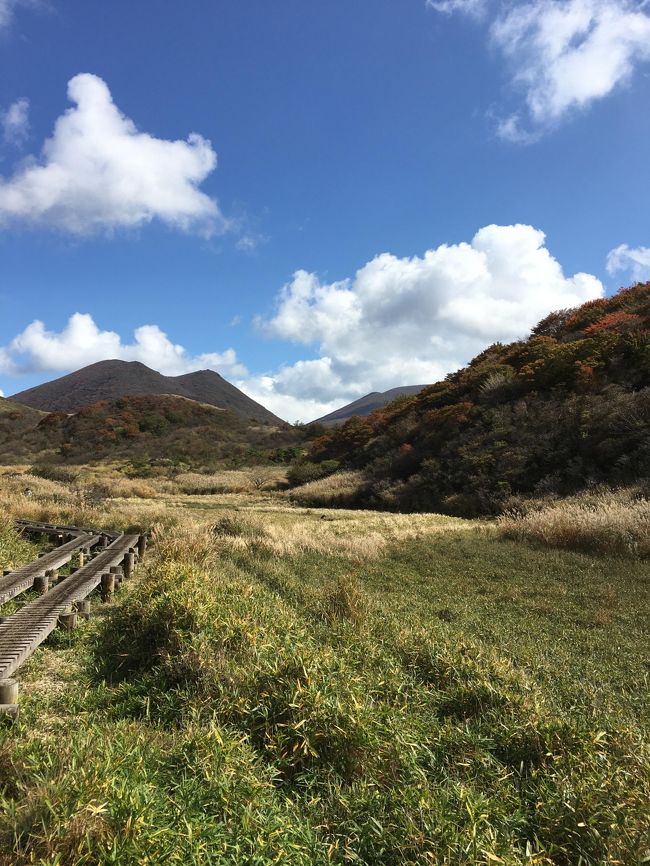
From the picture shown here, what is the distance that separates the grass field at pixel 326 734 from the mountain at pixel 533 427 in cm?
1362

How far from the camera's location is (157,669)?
5.20 meters

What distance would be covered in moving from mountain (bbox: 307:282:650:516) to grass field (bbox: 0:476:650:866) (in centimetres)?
1362

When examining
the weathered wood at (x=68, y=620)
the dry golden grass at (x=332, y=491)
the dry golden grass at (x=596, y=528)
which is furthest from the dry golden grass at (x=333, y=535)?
the dry golden grass at (x=332, y=491)

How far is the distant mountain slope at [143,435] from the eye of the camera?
171ft

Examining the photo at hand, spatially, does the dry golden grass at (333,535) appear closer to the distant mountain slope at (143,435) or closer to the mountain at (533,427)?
the mountain at (533,427)

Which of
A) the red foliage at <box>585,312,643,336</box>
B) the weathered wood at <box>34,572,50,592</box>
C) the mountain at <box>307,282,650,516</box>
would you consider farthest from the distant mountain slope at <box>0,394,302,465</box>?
the weathered wood at <box>34,572,50,592</box>

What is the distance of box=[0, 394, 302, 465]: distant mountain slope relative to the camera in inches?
2051

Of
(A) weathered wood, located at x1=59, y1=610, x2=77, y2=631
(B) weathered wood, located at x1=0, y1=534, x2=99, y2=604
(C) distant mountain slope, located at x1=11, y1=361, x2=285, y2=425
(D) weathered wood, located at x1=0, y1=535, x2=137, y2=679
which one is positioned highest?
(C) distant mountain slope, located at x1=11, y1=361, x2=285, y2=425

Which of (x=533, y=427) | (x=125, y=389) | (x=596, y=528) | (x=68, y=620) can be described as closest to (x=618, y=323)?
(x=533, y=427)

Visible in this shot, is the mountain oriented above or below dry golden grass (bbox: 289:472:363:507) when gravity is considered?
above

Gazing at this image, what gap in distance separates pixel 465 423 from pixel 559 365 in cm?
599

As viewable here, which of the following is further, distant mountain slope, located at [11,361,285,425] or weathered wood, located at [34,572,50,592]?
distant mountain slope, located at [11,361,285,425]

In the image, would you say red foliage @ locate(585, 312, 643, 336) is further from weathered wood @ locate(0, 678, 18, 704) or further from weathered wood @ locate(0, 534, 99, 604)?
weathered wood @ locate(0, 678, 18, 704)

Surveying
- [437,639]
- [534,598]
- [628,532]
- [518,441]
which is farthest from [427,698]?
[518,441]
